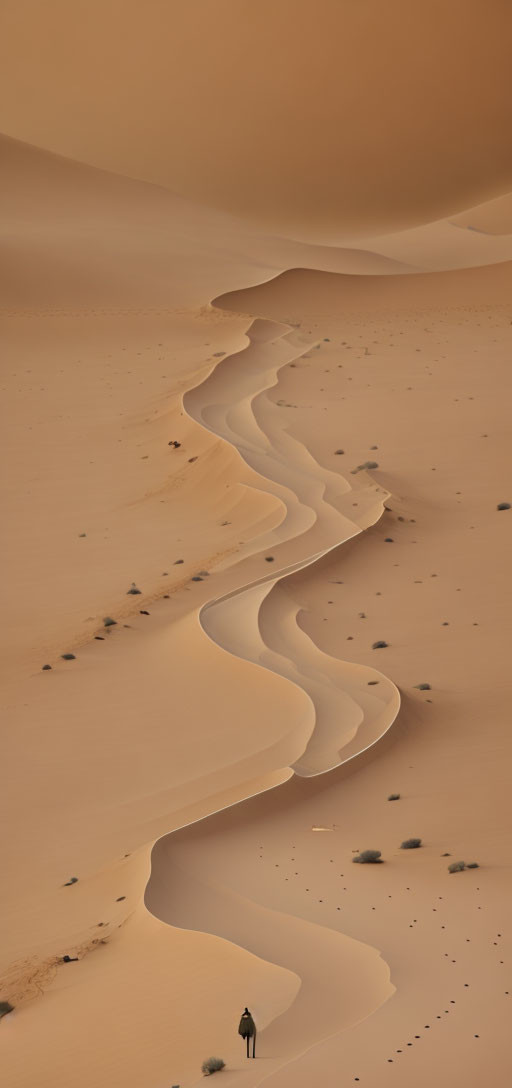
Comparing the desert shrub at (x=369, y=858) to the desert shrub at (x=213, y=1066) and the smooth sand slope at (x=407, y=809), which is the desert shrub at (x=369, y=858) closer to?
the smooth sand slope at (x=407, y=809)

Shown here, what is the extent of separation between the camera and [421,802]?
880 centimetres

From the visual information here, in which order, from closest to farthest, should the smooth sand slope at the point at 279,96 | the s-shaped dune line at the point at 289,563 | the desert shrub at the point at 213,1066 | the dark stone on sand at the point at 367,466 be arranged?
the desert shrub at the point at 213,1066 → the s-shaped dune line at the point at 289,563 → the dark stone on sand at the point at 367,466 → the smooth sand slope at the point at 279,96

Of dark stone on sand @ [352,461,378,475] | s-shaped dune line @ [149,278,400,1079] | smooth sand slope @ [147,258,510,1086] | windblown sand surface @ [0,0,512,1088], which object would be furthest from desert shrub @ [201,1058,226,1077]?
dark stone on sand @ [352,461,378,475]

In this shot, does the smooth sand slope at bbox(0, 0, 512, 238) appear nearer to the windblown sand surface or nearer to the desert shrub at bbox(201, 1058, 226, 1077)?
the windblown sand surface

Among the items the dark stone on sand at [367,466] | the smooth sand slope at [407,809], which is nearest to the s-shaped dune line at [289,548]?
the smooth sand slope at [407,809]

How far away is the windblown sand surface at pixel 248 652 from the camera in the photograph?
6.22 metres

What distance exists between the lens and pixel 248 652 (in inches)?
458

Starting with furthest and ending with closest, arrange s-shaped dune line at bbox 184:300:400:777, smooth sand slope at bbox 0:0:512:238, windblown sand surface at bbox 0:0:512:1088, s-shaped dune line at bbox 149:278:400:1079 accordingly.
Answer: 1. smooth sand slope at bbox 0:0:512:238
2. s-shaped dune line at bbox 184:300:400:777
3. s-shaped dune line at bbox 149:278:400:1079
4. windblown sand surface at bbox 0:0:512:1088

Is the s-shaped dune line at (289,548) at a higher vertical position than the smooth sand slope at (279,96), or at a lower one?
lower

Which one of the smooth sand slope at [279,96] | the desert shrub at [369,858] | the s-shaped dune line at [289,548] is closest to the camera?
the desert shrub at [369,858]

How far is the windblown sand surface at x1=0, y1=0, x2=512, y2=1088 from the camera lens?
622 cm

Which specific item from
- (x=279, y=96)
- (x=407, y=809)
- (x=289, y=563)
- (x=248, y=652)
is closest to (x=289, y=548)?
(x=289, y=563)

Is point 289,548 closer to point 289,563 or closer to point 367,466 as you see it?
point 289,563

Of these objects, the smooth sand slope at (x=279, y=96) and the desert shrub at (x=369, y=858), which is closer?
the desert shrub at (x=369, y=858)
